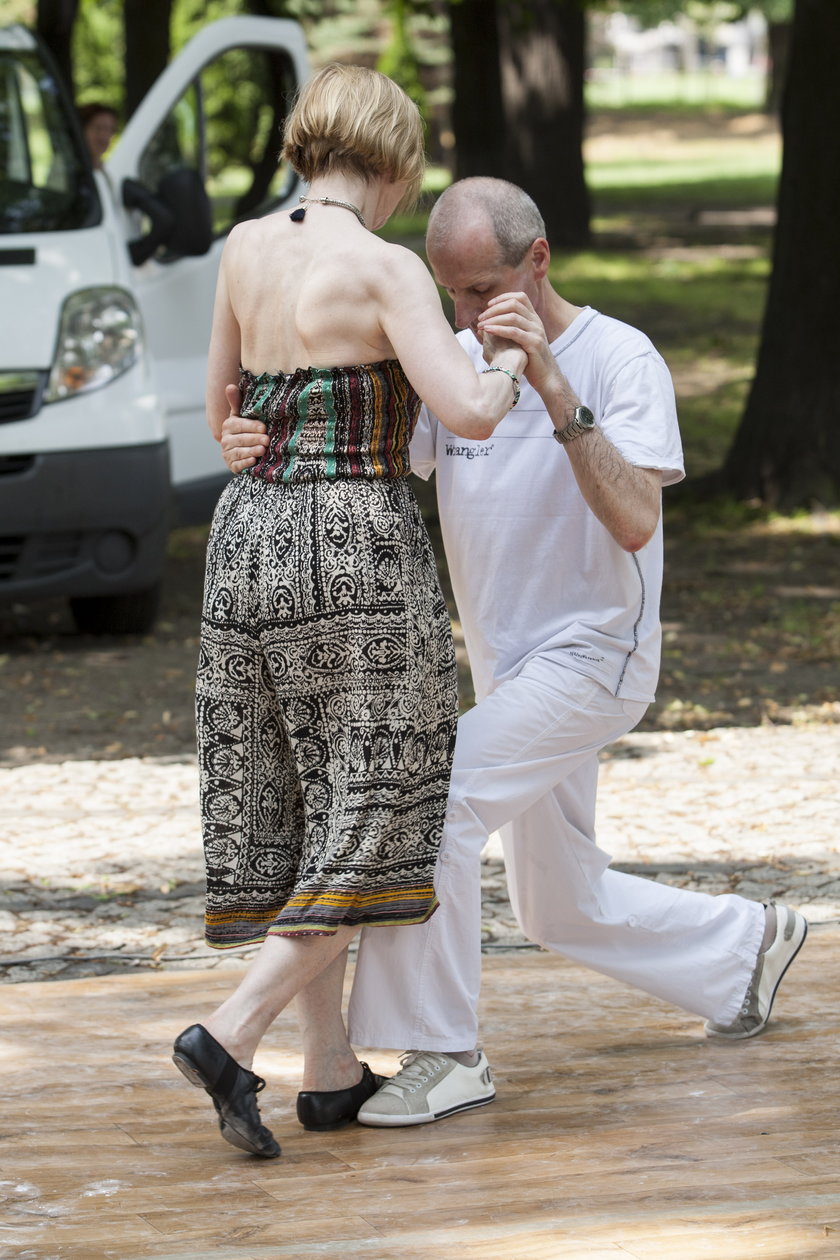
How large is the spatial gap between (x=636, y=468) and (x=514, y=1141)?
131 cm

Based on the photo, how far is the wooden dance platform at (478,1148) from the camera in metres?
3.18

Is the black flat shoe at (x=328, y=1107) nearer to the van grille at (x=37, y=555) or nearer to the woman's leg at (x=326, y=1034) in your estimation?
the woman's leg at (x=326, y=1034)

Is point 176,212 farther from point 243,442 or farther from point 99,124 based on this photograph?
point 243,442

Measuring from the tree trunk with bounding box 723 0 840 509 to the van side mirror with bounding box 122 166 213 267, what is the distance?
4.70 metres

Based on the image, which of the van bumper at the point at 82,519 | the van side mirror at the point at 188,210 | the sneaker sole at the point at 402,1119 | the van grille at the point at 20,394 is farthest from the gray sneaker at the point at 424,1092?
the van side mirror at the point at 188,210

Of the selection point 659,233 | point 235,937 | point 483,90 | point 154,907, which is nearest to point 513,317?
point 235,937

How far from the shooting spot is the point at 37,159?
9047 millimetres

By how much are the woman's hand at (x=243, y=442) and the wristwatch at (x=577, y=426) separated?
551mm

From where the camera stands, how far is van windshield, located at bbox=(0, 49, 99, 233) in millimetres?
8844

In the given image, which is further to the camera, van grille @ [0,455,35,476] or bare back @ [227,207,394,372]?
van grille @ [0,455,35,476]

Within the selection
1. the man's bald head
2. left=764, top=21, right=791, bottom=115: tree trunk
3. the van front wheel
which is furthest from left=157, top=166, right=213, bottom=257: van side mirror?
left=764, top=21, right=791, bottom=115: tree trunk

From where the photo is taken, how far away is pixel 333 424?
3445 mm

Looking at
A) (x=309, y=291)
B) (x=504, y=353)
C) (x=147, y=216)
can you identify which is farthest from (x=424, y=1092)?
(x=147, y=216)

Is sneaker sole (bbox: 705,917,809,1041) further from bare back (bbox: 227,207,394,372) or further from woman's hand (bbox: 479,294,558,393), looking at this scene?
bare back (bbox: 227,207,394,372)
